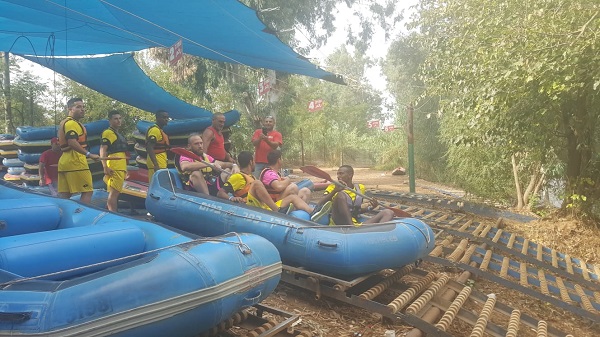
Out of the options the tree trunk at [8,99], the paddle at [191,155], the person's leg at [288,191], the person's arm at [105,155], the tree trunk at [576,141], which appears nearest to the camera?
the person's leg at [288,191]

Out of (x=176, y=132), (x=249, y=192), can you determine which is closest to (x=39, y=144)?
(x=176, y=132)

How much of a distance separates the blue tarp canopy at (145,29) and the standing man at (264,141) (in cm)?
102

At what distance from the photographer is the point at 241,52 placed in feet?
21.6

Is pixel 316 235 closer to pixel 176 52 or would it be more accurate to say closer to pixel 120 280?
pixel 120 280

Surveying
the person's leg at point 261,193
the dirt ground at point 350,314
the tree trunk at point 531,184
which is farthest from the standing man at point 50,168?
the tree trunk at point 531,184

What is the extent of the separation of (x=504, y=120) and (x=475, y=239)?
189cm

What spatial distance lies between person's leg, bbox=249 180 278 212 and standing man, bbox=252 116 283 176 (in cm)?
202

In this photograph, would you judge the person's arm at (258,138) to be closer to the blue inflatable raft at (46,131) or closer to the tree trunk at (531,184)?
the blue inflatable raft at (46,131)

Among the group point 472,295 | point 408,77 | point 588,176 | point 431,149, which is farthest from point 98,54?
point 408,77

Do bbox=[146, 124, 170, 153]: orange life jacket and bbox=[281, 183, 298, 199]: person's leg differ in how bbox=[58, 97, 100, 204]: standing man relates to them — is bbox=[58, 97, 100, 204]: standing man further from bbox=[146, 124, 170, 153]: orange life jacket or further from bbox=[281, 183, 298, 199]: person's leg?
bbox=[281, 183, 298, 199]: person's leg

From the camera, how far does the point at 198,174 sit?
477 centimetres

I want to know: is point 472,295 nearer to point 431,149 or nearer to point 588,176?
point 588,176

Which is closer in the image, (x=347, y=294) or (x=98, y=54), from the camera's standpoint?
(x=347, y=294)

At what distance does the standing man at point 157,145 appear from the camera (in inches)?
228
